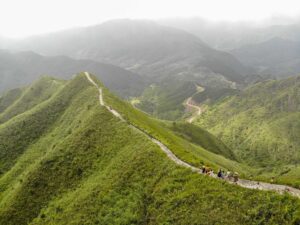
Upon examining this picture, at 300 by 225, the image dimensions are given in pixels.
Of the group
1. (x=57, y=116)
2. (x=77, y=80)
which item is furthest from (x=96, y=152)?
(x=77, y=80)

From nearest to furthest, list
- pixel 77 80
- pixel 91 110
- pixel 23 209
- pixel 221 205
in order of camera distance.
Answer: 1. pixel 221 205
2. pixel 23 209
3. pixel 91 110
4. pixel 77 80

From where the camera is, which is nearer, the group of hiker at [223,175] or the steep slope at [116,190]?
the steep slope at [116,190]

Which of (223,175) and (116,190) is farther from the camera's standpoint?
(116,190)

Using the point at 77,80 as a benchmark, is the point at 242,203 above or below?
above

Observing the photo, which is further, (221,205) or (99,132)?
(99,132)

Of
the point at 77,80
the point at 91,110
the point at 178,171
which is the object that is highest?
the point at 178,171

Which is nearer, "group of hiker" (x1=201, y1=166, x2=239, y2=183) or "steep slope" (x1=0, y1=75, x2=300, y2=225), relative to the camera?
"steep slope" (x1=0, y1=75, x2=300, y2=225)

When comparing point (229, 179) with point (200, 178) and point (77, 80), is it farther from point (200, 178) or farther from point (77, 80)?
point (77, 80)

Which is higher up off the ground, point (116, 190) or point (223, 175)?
point (223, 175)
